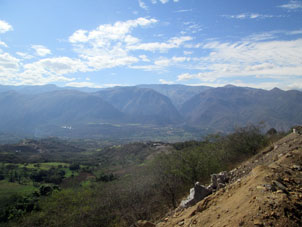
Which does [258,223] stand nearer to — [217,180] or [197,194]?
[197,194]

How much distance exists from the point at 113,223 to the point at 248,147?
20813 mm

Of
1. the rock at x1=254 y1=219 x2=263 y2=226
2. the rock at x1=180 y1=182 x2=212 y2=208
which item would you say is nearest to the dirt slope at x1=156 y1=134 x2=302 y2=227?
the rock at x1=254 y1=219 x2=263 y2=226

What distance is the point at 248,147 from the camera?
94.1 feet

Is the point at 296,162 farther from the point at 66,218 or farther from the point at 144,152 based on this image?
the point at 144,152

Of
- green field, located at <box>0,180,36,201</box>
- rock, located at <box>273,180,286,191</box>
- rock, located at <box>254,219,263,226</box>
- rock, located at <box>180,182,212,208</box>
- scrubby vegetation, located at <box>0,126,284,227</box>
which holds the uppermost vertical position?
rock, located at <box>273,180,286,191</box>

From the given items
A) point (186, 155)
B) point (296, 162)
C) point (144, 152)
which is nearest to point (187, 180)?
point (186, 155)

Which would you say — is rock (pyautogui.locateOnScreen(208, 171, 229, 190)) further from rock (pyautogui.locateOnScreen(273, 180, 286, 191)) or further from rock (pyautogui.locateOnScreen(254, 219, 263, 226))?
rock (pyautogui.locateOnScreen(254, 219, 263, 226))

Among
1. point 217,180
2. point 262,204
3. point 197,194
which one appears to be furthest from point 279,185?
point 217,180

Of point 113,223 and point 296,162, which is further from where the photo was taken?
point 113,223

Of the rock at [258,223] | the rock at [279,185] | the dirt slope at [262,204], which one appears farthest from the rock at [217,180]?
the rock at [258,223]

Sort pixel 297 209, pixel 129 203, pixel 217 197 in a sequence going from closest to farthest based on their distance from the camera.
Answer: pixel 297 209
pixel 217 197
pixel 129 203

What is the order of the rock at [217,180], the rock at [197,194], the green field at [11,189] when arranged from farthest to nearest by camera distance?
the green field at [11,189] → the rock at [217,180] → the rock at [197,194]

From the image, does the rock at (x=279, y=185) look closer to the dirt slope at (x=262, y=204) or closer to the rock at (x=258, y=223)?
the dirt slope at (x=262, y=204)

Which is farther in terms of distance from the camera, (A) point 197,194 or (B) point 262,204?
(A) point 197,194
